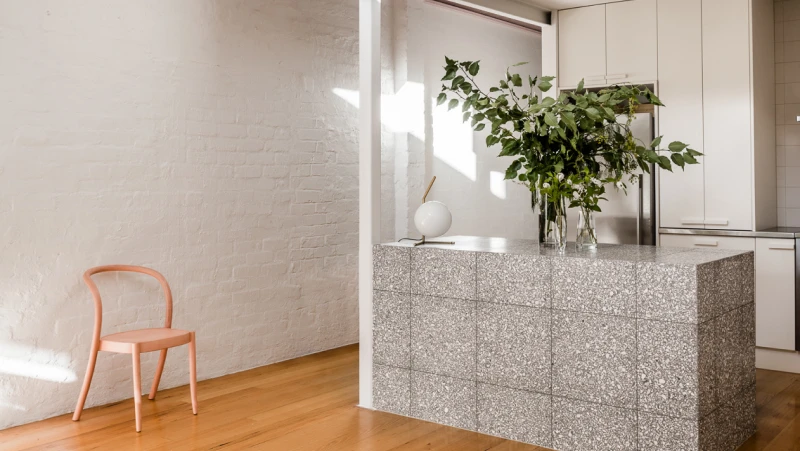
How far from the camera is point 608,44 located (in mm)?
5223

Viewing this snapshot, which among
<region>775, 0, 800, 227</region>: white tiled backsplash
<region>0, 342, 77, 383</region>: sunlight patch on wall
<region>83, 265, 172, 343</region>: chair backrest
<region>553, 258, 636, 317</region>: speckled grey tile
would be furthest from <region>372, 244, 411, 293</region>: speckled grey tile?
<region>775, 0, 800, 227</region>: white tiled backsplash

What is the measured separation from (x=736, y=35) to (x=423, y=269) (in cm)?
262

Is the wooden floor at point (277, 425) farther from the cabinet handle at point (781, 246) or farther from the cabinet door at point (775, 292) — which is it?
the cabinet handle at point (781, 246)

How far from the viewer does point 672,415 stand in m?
2.92

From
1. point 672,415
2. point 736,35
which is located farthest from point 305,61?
point 672,415

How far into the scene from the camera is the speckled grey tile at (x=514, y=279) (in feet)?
10.7

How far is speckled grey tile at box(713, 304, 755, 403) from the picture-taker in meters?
3.03

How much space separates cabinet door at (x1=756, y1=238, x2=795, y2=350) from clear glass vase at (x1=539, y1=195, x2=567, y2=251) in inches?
67.3

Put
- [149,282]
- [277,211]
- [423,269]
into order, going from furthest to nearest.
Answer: [277,211]
[149,282]
[423,269]

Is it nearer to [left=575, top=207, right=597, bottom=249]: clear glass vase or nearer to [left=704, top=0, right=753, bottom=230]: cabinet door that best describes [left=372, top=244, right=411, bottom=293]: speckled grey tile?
[left=575, top=207, right=597, bottom=249]: clear glass vase

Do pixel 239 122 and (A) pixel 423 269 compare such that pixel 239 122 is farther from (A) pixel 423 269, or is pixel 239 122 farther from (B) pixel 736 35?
(B) pixel 736 35

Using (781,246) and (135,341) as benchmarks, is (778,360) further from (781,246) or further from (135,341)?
(135,341)

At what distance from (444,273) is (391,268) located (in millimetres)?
320

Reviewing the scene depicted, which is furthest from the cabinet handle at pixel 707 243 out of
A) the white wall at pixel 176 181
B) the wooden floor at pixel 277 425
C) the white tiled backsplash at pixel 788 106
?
the white wall at pixel 176 181
